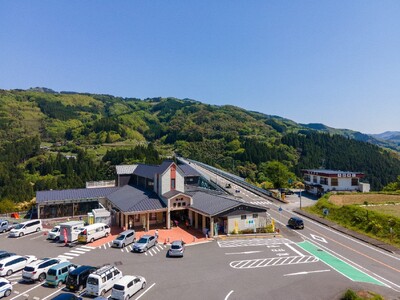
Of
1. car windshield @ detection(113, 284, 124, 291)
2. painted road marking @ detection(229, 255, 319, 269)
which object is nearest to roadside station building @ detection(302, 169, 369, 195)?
painted road marking @ detection(229, 255, 319, 269)

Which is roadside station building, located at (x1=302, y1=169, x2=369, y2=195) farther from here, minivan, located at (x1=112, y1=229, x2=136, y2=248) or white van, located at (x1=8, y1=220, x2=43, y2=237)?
white van, located at (x1=8, y1=220, x2=43, y2=237)

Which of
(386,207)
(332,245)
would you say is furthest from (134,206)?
(386,207)

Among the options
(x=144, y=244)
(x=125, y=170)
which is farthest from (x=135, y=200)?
(x=125, y=170)

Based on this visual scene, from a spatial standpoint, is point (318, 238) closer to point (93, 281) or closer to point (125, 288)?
point (125, 288)

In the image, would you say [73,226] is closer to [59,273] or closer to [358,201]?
Result: [59,273]

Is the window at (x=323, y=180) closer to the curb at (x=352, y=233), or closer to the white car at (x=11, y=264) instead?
the curb at (x=352, y=233)

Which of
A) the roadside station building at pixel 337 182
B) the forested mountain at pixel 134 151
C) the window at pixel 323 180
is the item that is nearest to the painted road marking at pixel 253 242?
the roadside station building at pixel 337 182

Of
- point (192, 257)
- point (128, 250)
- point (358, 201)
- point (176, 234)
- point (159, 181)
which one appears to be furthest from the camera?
point (358, 201)
